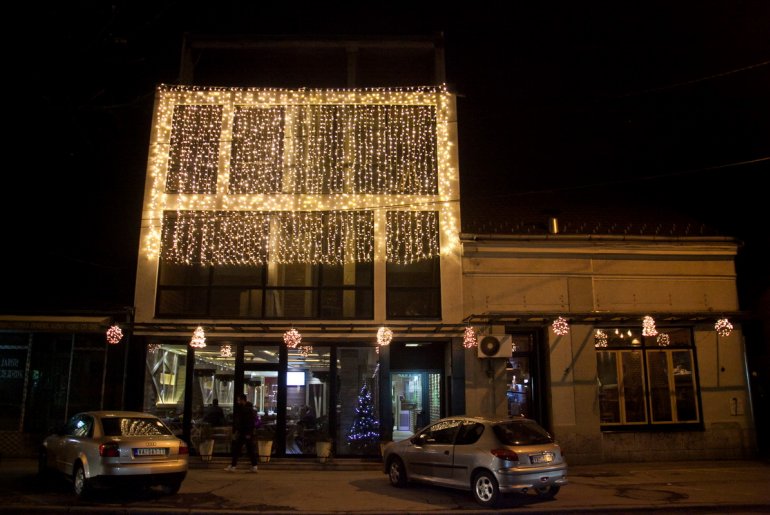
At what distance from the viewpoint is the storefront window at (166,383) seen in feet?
52.5

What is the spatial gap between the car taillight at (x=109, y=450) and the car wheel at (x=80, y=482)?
65 cm

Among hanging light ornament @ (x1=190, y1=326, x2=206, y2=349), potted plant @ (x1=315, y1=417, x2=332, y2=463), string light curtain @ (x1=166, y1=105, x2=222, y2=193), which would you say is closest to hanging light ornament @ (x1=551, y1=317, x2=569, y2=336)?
potted plant @ (x1=315, y1=417, x2=332, y2=463)

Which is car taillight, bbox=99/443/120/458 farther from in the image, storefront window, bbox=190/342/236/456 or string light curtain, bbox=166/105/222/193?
string light curtain, bbox=166/105/222/193

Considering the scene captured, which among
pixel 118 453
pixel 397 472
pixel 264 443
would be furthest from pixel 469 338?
pixel 118 453

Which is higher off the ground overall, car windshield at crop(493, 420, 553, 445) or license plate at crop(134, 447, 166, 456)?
car windshield at crop(493, 420, 553, 445)

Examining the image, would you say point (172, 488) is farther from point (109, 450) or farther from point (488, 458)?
point (488, 458)

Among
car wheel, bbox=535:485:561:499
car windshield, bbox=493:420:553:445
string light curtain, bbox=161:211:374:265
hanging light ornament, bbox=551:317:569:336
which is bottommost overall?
car wheel, bbox=535:485:561:499

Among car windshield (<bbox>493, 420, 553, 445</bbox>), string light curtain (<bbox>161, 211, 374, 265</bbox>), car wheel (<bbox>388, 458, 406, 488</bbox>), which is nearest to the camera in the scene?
car windshield (<bbox>493, 420, 553, 445</bbox>)

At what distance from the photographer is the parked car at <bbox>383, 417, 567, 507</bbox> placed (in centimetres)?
996

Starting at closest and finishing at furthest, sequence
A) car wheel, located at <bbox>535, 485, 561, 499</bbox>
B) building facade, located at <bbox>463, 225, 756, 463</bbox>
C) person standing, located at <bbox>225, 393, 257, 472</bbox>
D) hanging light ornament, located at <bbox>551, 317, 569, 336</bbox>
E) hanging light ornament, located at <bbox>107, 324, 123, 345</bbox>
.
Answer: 1. car wheel, located at <bbox>535, 485, 561, 499</bbox>
2. person standing, located at <bbox>225, 393, 257, 472</bbox>
3. hanging light ornament, located at <bbox>551, 317, 569, 336</bbox>
4. hanging light ornament, located at <bbox>107, 324, 123, 345</bbox>
5. building facade, located at <bbox>463, 225, 756, 463</bbox>

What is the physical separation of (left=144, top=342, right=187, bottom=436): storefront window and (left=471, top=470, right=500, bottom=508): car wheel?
9.22 m

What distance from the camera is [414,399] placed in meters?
17.7

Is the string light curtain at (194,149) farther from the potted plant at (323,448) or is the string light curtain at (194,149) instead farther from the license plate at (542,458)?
the license plate at (542,458)

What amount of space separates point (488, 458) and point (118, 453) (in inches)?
256
